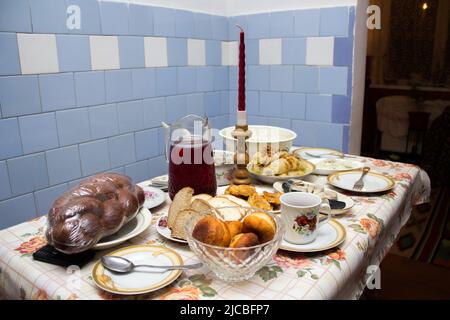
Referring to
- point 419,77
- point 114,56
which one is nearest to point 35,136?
point 114,56

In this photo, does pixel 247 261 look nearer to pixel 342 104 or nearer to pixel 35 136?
pixel 35 136

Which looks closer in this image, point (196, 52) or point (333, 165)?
point (333, 165)

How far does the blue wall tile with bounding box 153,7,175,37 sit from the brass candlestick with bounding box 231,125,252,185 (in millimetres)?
824

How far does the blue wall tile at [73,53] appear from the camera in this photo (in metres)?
1.26

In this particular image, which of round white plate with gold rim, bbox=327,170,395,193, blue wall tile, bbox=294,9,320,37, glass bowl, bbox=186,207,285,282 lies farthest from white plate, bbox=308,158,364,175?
blue wall tile, bbox=294,9,320,37

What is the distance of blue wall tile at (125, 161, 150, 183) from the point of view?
158 centimetres

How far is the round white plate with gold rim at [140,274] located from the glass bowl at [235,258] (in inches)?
2.3

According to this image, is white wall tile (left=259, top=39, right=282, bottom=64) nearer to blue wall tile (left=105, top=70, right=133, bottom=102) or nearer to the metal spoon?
blue wall tile (left=105, top=70, right=133, bottom=102)

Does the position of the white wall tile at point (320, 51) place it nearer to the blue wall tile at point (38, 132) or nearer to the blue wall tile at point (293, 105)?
the blue wall tile at point (293, 105)

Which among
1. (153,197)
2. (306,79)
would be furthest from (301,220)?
(306,79)

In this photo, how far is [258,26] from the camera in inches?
72.4

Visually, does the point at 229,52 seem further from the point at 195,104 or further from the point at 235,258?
the point at 235,258

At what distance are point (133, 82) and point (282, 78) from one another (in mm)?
703
